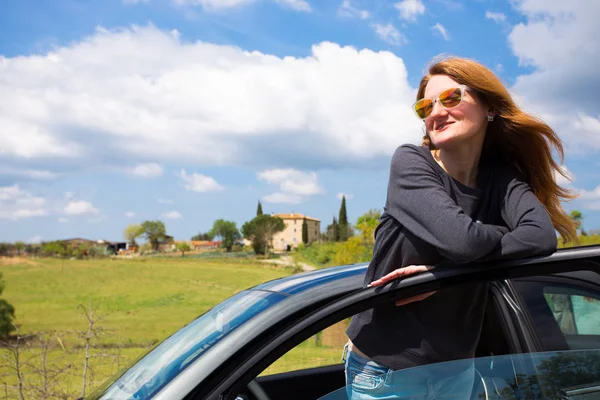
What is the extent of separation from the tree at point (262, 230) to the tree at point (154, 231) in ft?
119

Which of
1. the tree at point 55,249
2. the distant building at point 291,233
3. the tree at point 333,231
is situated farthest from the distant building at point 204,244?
the tree at point 333,231

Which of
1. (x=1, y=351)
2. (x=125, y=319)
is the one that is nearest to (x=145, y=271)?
(x=125, y=319)

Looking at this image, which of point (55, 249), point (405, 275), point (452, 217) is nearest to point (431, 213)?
point (452, 217)

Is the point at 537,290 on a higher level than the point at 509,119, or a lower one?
lower

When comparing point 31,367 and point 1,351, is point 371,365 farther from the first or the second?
point 1,351

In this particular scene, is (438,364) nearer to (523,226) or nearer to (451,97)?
(523,226)

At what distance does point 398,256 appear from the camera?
146 cm

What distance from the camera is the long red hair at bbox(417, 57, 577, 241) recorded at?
1.64 metres

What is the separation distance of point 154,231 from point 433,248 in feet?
431

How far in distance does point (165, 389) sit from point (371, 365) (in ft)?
1.86

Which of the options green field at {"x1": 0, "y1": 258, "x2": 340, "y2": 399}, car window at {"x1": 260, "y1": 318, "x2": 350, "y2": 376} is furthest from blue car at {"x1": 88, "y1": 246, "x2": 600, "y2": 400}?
green field at {"x1": 0, "y1": 258, "x2": 340, "y2": 399}

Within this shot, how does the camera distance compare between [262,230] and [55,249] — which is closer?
[262,230]

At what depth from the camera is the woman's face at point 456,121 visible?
A: 1598 mm

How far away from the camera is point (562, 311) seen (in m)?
1.57
